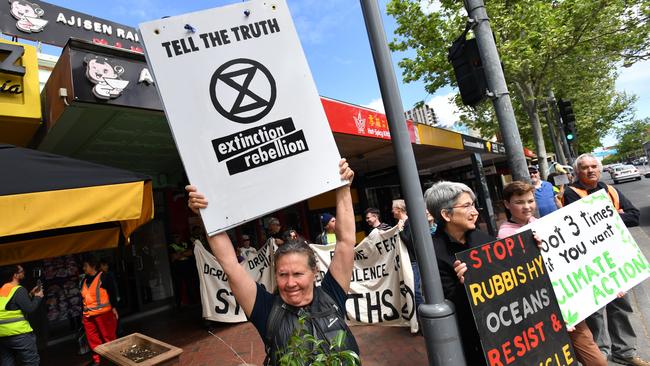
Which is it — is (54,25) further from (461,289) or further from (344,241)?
(461,289)

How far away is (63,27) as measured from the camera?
6.28 meters

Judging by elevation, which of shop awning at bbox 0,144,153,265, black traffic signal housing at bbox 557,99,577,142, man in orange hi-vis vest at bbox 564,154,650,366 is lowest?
man in orange hi-vis vest at bbox 564,154,650,366

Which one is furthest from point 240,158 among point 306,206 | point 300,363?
point 306,206

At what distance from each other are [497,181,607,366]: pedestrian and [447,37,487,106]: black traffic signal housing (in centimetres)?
174

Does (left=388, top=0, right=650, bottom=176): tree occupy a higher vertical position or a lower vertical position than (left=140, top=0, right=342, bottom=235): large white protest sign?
higher

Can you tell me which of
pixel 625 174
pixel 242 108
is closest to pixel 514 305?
pixel 242 108

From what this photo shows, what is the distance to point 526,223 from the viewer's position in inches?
107

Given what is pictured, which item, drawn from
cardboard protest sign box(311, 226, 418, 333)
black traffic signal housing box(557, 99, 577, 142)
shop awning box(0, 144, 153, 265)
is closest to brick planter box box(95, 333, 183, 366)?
shop awning box(0, 144, 153, 265)

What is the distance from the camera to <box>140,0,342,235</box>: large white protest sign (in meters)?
1.58

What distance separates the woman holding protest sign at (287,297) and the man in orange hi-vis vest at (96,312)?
461 cm

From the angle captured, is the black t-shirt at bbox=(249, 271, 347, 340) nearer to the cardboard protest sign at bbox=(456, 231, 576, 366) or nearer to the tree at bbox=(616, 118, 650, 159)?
the cardboard protest sign at bbox=(456, 231, 576, 366)

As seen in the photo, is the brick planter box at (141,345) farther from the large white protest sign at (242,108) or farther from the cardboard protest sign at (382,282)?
the cardboard protest sign at (382,282)

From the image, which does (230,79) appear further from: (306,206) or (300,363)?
(306,206)

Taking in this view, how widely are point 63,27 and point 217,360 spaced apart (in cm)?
630
